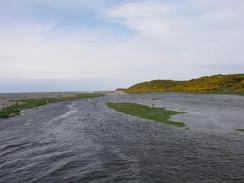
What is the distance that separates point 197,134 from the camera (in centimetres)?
3212

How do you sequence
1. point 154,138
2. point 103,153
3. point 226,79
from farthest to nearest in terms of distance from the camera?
point 226,79, point 154,138, point 103,153

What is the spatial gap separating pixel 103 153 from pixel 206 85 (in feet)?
384

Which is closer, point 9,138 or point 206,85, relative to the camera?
point 9,138

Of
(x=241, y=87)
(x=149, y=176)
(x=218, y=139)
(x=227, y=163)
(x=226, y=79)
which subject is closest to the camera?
(x=149, y=176)

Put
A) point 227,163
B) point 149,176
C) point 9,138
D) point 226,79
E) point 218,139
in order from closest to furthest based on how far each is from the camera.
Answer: point 149,176
point 227,163
point 218,139
point 9,138
point 226,79

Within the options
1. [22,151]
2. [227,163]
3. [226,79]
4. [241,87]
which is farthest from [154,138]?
[226,79]

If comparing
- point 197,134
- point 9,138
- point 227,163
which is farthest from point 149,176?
point 9,138

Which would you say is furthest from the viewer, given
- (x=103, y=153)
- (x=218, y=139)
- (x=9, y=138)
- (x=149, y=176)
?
(x=9, y=138)

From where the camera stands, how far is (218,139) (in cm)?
2947

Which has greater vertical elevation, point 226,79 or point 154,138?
point 226,79

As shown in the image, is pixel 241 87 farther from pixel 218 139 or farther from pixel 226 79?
pixel 218 139

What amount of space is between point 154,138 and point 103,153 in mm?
6495

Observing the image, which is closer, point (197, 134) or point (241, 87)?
point (197, 134)

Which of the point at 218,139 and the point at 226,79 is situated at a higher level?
the point at 226,79
